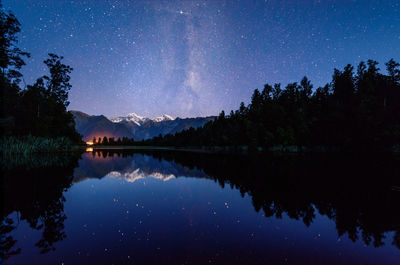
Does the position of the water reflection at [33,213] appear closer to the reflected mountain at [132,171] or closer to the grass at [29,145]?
the reflected mountain at [132,171]

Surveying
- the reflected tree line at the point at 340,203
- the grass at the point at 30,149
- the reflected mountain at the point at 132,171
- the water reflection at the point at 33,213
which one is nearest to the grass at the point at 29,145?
the grass at the point at 30,149

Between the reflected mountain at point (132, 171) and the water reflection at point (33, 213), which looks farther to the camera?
the reflected mountain at point (132, 171)

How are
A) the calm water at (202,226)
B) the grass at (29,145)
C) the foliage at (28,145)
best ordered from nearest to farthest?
the calm water at (202,226) < the foliage at (28,145) < the grass at (29,145)

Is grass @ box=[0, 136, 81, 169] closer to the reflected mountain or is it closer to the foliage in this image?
the foliage

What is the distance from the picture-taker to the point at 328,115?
67062 mm

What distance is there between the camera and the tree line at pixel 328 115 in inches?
2074

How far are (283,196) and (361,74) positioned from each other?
77502 millimetres

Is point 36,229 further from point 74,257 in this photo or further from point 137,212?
point 137,212

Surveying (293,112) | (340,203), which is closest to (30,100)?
(340,203)

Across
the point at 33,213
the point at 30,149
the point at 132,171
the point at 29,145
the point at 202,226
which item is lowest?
the point at 132,171

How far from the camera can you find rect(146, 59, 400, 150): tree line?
5269 cm

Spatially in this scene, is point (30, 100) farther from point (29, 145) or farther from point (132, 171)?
point (132, 171)

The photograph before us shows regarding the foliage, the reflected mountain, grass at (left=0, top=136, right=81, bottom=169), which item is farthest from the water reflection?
the foliage

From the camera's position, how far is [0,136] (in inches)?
1433
